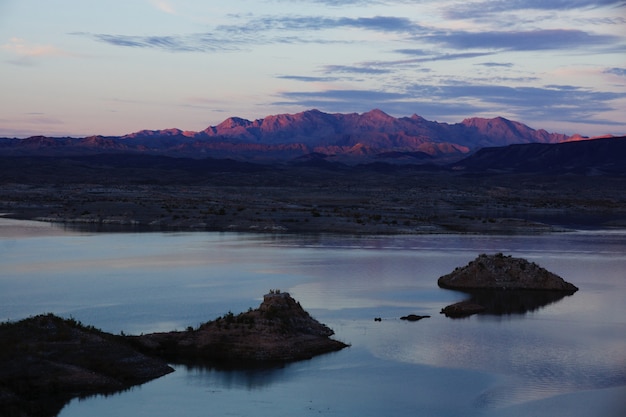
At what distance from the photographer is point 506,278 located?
39094mm

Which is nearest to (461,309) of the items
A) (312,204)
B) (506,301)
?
(506,301)

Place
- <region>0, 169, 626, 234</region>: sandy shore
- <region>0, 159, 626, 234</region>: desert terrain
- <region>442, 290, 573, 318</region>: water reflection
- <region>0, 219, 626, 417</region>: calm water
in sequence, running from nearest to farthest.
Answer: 1. <region>0, 219, 626, 417</region>: calm water
2. <region>442, 290, 573, 318</region>: water reflection
3. <region>0, 169, 626, 234</region>: sandy shore
4. <region>0, 159, 626, 234</region>: desert terrain

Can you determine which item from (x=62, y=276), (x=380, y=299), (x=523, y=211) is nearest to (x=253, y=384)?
(x=380, y=299)

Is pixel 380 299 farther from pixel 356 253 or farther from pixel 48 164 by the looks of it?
pixel 48 164

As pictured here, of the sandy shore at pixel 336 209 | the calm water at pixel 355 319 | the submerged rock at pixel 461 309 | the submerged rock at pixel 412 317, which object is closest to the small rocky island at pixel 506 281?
the calm water at pixel 355 319

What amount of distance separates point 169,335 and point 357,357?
17.9 feet

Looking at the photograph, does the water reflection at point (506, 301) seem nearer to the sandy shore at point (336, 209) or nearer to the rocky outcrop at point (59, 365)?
the rocky outcrop at point (59, 365)

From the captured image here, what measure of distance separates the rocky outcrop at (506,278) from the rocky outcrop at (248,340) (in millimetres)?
14181

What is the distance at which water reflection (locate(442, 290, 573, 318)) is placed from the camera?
1321 inches

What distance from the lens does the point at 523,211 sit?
102 metres

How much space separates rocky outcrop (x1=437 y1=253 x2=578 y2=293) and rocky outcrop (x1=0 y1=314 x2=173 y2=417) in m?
19.0

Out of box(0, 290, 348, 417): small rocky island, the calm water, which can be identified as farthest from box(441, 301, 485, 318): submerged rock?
box(0, 290, 348, 417): small rocky island

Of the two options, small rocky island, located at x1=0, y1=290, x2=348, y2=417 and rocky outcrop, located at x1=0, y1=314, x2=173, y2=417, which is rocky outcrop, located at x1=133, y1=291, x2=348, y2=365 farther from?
rocky outcrop, located at x1=0, y1=314, x2=173, y2=417

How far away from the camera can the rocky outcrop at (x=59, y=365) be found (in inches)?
800
